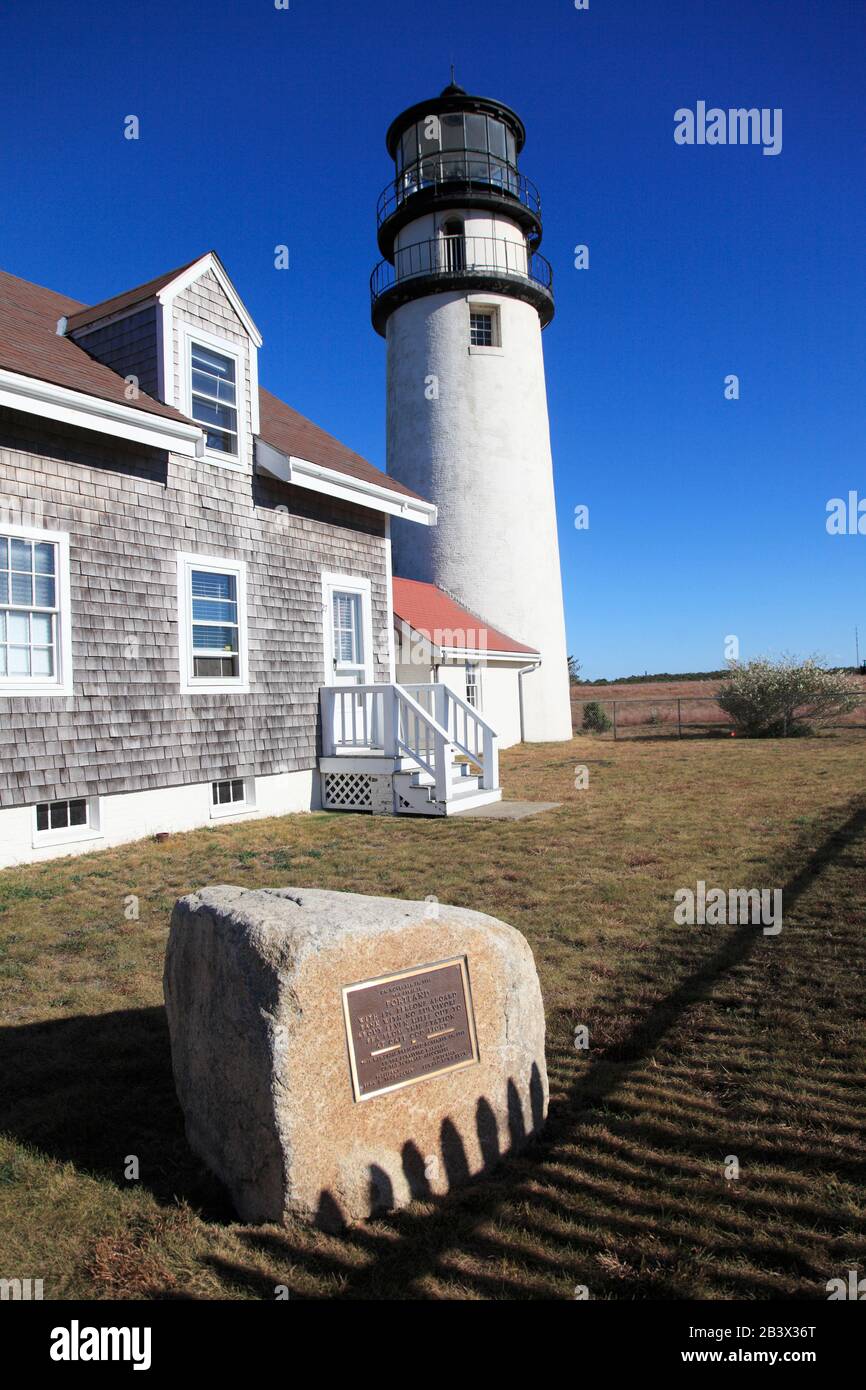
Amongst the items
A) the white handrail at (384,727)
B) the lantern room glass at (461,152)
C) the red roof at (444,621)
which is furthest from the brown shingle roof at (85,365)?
the lantern room glass at (461,152)

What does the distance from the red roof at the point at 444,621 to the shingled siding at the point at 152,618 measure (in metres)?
4.93

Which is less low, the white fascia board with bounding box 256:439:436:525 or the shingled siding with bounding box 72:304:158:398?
the shingled siding with bounding box 72:304:158:398

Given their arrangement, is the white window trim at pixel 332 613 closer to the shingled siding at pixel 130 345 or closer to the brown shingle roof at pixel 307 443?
the brown shingle roof at pixel 307 443

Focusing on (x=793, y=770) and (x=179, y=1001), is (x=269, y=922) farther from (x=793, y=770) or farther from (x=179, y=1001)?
(x=793, y=770)

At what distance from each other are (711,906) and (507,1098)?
4.01 m

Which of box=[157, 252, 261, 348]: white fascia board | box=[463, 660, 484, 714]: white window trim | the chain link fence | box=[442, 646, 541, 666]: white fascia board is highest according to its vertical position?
box=[157, 252, 261, 348]: white fascia board

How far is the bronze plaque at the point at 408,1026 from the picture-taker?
337 cm

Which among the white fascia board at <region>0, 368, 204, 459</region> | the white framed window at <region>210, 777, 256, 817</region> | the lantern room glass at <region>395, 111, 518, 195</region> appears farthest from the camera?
the lantern room glass at <region>395, 111, 518, 195</region>

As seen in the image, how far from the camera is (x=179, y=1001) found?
150 inches

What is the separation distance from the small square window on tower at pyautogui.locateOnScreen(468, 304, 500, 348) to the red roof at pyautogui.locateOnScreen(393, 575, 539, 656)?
6.69m

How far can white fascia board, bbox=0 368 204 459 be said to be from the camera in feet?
28.7

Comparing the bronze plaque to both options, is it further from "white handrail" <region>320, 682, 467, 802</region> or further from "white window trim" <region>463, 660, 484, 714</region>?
"white window trim" <region>463, 660, 484, 714</region>

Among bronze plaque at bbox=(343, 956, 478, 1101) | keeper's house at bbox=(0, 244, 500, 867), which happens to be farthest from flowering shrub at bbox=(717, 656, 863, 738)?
bronze plaque at bbox=(343, 956, 478, 1101)

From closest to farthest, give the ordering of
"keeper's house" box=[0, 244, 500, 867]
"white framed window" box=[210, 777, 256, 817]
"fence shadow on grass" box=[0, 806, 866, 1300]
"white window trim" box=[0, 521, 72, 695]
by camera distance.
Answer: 1. "fence shadow on grass" box=[0, 806, 866, 1300]
2. "keeper's house" box=[0, 244, 500, 867]
3. "white window trim" box=[0, 521, 72, 695]
4. "white framed window" box=[210, 777, 256, 817]
